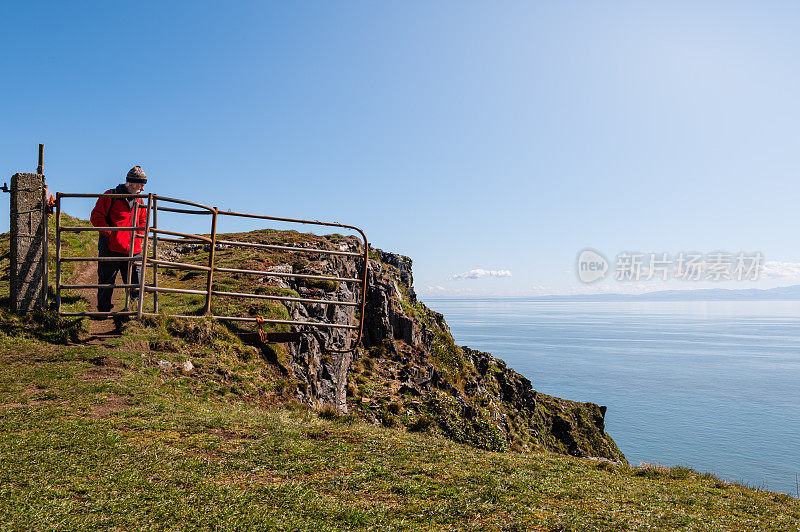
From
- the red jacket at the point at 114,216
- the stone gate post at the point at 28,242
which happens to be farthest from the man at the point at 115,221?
the stone gate post at the point at 28,242

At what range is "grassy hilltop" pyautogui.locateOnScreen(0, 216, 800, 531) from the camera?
541 cm

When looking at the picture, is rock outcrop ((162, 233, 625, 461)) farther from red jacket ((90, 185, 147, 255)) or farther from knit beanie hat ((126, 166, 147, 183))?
knit beanie hat ((126, 166, 147, 183))

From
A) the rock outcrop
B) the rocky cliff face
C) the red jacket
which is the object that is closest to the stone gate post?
the red jacket

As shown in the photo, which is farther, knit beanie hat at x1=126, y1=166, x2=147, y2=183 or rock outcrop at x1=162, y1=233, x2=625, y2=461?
rock outcrop at x1=162, y1=233, x2=625, y2=461

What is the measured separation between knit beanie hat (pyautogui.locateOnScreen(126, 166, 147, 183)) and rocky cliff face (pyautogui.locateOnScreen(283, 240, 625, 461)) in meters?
7.69

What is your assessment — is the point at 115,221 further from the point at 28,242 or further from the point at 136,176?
the point at 28,242

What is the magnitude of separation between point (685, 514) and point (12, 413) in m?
10.8

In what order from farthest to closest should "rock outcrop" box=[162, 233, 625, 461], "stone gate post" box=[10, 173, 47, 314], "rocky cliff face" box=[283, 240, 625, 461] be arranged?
"rocky cliff face" box=[283, 240, 625, 461], "rock outcrop" box=[162, 233, 625, 461], "stone gate post" box=[10, 173, 47, 314]

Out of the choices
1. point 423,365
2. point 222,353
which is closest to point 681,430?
point 423,365

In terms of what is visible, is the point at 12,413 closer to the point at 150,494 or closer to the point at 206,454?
the point at 206,454

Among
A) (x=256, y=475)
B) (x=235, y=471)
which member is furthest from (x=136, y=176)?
(x=256, y=475)

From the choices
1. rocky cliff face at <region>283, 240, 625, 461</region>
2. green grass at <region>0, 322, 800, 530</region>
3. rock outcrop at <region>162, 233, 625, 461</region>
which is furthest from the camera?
rocky cliff face at <region>283, 240, 625, 461</region>

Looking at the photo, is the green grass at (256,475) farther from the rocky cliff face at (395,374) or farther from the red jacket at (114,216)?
the rocky cliff face at (395,374)

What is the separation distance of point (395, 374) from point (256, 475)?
26.2 meters
